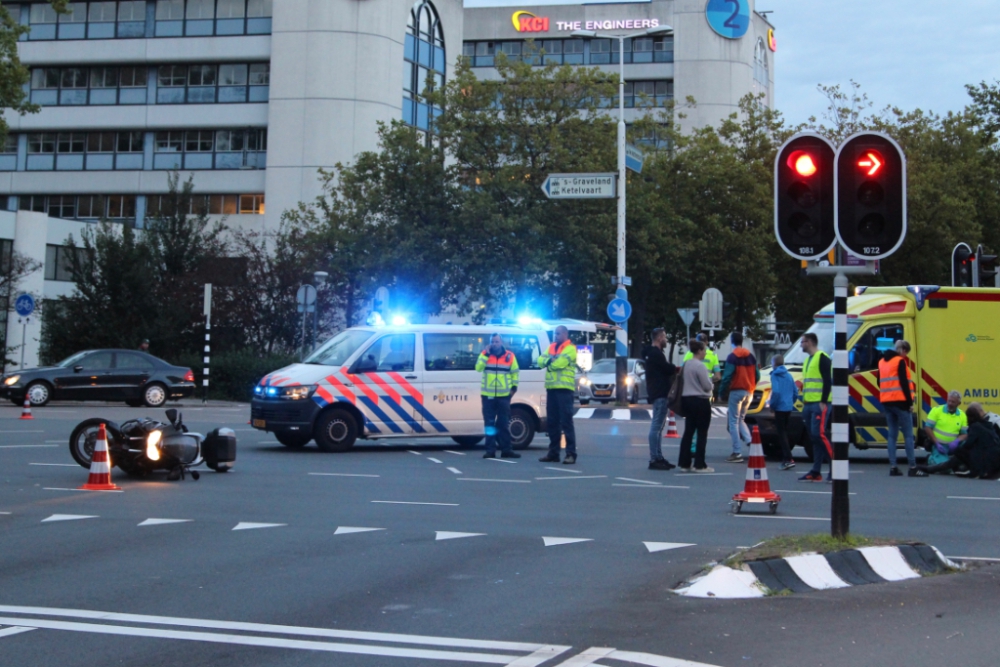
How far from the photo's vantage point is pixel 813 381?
1661 cm

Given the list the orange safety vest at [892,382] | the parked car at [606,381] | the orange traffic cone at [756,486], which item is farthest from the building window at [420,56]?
the orange traffic cone at [756,486]

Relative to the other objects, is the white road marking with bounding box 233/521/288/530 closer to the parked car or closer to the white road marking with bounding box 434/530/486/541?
the white road marking with bounding box 434/530/486/541

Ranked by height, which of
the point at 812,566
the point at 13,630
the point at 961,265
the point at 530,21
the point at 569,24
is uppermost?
the point at 530,21

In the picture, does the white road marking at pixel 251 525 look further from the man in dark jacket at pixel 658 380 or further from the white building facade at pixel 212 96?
the white building facade at pixel 212 96

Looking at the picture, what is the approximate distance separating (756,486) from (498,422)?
264 inches

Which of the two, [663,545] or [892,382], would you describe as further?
[892,382]

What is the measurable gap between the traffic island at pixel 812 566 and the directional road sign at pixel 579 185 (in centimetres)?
2102

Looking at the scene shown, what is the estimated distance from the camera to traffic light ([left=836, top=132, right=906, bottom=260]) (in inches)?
339

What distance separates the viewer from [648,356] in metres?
16.9

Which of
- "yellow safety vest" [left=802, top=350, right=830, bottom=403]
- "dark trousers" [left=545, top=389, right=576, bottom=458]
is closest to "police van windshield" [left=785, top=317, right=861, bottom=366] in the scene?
"yellow safety vest" [left=802, top=350, right=830, bottom=403]

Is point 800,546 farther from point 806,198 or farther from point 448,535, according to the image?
point 448,535

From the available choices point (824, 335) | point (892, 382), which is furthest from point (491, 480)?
point (824, 335)

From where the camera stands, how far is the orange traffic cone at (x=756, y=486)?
12.0 m

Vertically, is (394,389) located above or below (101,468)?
above
